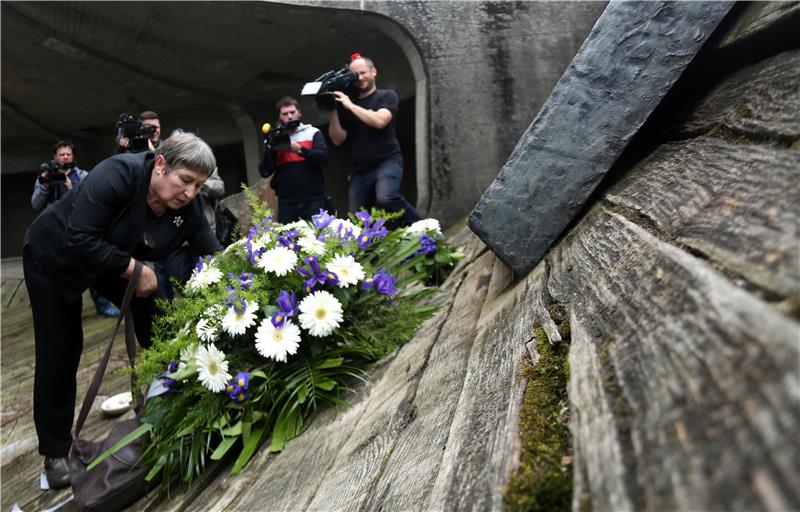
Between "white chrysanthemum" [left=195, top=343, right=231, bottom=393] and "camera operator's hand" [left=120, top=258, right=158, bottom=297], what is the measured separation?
569 mm

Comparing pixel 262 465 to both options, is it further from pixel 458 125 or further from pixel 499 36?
pixel 499 36

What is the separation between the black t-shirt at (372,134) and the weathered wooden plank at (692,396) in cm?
312

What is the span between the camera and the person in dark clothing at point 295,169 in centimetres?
360

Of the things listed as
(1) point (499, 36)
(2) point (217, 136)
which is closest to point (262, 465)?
(1) point (499, 36)

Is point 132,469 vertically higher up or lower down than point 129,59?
lower down

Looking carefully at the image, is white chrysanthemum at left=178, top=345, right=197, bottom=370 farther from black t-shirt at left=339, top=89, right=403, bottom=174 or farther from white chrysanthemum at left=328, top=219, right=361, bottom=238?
black t-shirt at left=339, top=89, right=403, bottom=174

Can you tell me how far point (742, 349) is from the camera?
1.24ft

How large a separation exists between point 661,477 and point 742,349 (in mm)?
109

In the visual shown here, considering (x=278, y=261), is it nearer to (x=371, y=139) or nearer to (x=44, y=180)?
(x=371, y=139)

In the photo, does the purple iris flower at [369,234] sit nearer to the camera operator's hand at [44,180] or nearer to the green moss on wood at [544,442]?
the green moss on wood at [544,442]

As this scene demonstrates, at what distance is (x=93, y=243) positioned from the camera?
1.87 meters

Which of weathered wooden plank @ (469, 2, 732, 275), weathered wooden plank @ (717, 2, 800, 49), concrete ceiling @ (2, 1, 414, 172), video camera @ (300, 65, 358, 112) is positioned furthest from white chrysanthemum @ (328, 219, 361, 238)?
concrete ceiling @ (2, 1, 414, 172)

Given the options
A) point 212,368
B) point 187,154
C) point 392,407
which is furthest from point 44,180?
point 392,407

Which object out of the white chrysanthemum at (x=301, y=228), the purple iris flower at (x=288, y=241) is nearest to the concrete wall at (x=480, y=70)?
the white chrysanthemum at (x=301, y=228)
